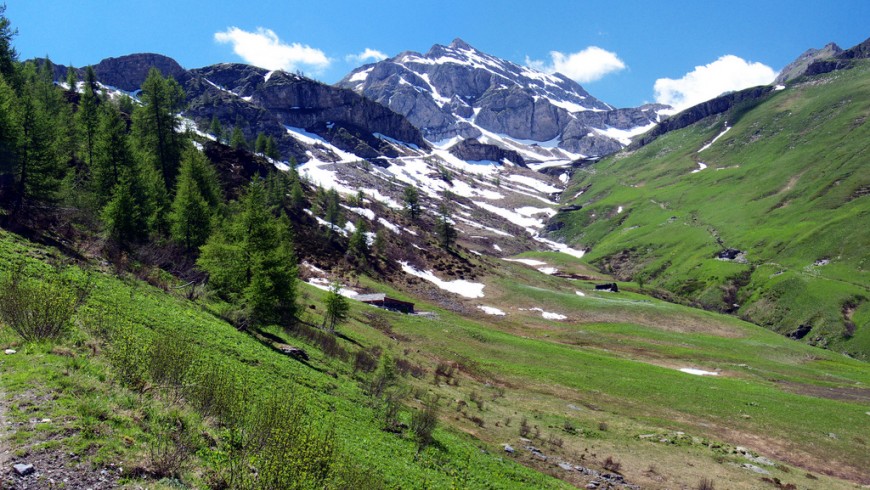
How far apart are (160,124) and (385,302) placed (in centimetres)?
4020

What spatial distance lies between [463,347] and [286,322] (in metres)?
21.4

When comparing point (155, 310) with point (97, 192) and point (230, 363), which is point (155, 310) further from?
point (97, 192)

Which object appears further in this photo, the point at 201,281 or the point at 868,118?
the point at 868,118

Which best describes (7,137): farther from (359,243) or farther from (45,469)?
(359,243)

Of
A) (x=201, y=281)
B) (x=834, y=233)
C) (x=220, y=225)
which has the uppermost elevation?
(x=834, y=233)

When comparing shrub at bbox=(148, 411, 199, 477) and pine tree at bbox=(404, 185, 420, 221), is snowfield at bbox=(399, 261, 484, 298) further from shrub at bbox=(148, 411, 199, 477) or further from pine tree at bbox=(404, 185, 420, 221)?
shrub at bbox=(148, 411, 199, 477)

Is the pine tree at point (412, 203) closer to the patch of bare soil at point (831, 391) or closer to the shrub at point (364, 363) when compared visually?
the shrub at point (364, 363)

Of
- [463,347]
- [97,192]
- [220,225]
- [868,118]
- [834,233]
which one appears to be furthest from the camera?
[868,118]

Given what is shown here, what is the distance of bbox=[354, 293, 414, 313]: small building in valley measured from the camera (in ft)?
208

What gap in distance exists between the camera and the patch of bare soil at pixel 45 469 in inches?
293

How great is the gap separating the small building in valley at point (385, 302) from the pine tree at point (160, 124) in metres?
30.2

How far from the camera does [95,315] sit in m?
16.8

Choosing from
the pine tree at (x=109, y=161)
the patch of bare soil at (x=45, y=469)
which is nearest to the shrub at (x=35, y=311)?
the patch of bare soil at (x=45, y=469)

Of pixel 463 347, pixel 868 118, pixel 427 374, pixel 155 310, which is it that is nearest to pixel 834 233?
pixel 868 118
